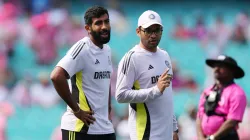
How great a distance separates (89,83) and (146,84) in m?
0.63

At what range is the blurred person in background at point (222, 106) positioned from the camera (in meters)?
9.01

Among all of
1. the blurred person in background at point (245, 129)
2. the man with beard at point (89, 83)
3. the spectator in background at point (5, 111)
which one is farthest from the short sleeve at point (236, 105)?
the spectator in background at point (5, 111)

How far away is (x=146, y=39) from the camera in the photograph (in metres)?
7.34

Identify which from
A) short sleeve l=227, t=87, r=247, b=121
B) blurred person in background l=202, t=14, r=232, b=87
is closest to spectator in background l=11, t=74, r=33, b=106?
blurred person in background l=202, t=14, r=232, b=87

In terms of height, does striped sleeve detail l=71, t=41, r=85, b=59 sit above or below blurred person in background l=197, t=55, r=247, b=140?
above

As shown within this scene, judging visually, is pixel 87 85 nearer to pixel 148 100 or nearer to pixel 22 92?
pixel 148 100

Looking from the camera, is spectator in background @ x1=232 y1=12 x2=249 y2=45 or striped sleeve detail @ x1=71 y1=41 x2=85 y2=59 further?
spectator in background @ x1=232 y1=12 x2=249 y2=45

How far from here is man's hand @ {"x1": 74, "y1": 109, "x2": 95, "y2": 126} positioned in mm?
6918

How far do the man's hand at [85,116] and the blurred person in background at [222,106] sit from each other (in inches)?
98.4

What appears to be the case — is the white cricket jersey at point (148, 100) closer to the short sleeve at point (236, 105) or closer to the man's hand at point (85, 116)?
the man's hand at point (85, 116)

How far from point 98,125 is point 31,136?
460 inches

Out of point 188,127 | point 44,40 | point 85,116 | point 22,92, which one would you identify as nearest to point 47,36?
point 44,40

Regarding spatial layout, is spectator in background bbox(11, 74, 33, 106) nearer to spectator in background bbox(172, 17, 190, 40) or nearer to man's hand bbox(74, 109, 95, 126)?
spectator in background bbox(172, 17, 190, 40)

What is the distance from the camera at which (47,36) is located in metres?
19.5
